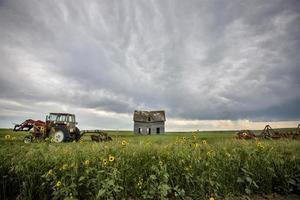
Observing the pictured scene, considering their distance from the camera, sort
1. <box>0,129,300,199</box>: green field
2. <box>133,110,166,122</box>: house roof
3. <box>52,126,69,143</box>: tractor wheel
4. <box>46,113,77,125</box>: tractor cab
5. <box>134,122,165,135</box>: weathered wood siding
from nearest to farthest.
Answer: <box>0,129,300,199</box>: green field, <box>52,126,69,143</box>: tractor wheel, <box>46,113,77,125</box>: tractor cab, <box>134,122,165,135</box>: weathered wood siding, <box>133,110,166,122</box>: house roof

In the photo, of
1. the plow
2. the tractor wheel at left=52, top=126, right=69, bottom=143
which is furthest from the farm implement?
the plow

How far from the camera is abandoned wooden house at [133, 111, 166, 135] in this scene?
168ft

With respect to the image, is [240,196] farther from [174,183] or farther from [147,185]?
[147,185]

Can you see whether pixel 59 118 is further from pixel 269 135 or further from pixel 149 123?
pixel 149 123

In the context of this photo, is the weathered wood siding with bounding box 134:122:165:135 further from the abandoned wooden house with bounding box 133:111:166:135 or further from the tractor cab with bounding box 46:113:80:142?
the tractor cab with bounding box 46:113:80:142

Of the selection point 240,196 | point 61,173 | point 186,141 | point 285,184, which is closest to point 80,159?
point 61,173

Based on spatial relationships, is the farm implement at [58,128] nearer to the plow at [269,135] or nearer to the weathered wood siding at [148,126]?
the plow at [269,135]

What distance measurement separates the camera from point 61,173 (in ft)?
14.8

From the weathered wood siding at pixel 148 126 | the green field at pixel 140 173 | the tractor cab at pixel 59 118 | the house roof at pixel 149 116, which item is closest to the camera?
the green field at pixel 140 173

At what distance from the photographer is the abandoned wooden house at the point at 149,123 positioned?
51219 millimetres

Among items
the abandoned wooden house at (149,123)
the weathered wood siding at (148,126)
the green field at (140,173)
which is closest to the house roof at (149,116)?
the abandoned wooden house at (149,123)

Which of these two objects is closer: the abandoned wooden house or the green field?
the green field

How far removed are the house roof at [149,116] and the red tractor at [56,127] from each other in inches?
1140

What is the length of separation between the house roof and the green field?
45.4 m
